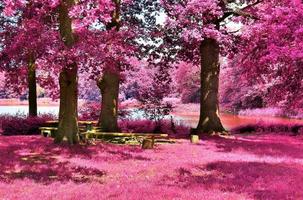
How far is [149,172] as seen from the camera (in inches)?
626

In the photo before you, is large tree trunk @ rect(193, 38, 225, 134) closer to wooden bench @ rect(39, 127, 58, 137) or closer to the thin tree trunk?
the thin tree trunk

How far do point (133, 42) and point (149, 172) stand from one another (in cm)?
1559

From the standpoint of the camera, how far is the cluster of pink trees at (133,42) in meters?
20.1

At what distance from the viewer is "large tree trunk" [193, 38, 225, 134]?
30.9m

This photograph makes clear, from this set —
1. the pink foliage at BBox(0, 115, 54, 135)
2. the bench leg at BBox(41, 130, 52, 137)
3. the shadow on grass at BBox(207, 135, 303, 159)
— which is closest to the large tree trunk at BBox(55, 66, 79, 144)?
the bench leg at BBox(41, 130, 52, 137)

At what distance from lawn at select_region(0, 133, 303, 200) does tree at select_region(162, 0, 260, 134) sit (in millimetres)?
6896

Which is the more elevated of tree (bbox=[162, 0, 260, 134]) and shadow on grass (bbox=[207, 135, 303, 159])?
tree (bbox=[162, 0, 260, 134])

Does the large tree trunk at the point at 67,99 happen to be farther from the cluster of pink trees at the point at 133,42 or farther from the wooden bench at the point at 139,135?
the wooden bench at the point at 139,135

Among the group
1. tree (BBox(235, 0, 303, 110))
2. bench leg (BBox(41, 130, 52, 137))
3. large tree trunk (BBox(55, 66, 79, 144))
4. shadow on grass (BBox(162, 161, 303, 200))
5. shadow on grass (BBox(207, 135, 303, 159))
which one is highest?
tree (BBox(235, 0, 303, 110))

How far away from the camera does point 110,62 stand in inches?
812

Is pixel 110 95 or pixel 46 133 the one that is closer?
pixel 46 133

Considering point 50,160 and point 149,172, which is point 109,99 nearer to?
point 50,160

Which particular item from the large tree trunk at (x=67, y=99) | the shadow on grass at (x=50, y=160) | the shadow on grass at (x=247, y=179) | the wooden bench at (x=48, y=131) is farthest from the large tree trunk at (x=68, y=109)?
the shadow on grass at (x=247, y=179)

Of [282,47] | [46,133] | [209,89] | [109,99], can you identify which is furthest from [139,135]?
[282,47]
